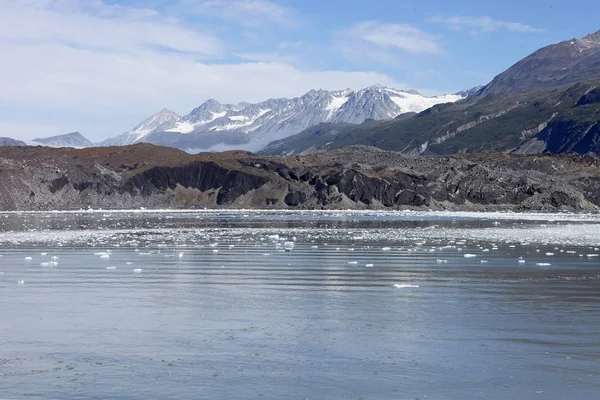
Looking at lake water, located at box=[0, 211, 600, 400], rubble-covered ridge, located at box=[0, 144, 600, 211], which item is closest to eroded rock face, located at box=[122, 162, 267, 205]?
rubble-covered ridge, located at box=[0, 144, 600, 211]

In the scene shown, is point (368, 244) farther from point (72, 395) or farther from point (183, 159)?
point (183, 159)

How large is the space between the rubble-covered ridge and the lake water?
81792mm

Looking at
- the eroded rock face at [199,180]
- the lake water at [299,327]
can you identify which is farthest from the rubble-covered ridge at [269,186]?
the lake water at [299,327]

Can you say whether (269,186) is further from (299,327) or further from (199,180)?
(299,327)

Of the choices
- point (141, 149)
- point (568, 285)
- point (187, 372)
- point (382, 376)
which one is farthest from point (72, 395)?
point (141, 149)

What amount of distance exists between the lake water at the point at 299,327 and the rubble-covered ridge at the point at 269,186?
81792mm

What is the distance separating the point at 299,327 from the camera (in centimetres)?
1736

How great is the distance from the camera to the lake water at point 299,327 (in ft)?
41.9

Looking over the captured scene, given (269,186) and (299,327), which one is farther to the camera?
(269,186)

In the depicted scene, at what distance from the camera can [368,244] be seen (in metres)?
42.5

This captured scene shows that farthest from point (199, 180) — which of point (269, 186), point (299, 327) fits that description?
point (299, 327)

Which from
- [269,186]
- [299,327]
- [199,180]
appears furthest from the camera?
[199,180]

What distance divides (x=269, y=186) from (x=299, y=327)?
340ft

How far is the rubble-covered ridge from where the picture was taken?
375 feet
